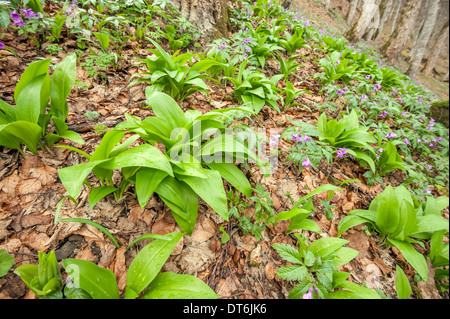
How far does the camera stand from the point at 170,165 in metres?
1.10

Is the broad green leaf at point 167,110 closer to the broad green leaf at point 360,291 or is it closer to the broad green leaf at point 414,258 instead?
the broad green leaf at point 360,291

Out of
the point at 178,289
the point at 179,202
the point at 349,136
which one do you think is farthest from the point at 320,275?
the point at 349,136

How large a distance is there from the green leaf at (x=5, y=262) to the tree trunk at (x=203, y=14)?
334cm

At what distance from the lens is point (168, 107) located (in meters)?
1.51

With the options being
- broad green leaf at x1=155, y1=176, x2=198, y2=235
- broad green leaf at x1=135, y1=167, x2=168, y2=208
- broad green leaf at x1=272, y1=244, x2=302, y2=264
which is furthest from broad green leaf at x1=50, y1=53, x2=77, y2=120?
broad green leaf at x1=272, y1=244, x2=302, y2=264

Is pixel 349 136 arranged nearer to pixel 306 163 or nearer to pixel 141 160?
pixel 306 163

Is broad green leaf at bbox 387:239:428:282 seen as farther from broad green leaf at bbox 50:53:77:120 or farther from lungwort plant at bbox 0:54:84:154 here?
broad green leaf at bbox 50:53:77:120

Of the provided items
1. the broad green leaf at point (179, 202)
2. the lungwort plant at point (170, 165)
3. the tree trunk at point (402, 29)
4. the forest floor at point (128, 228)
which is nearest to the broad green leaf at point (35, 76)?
the forest floor at point (128, 228)

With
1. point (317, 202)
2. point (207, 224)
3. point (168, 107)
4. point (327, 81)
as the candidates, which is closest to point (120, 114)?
point (168, 107)

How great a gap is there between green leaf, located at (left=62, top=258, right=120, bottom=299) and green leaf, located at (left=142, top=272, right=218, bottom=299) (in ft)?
0.57

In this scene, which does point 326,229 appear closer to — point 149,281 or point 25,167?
point 149,281
